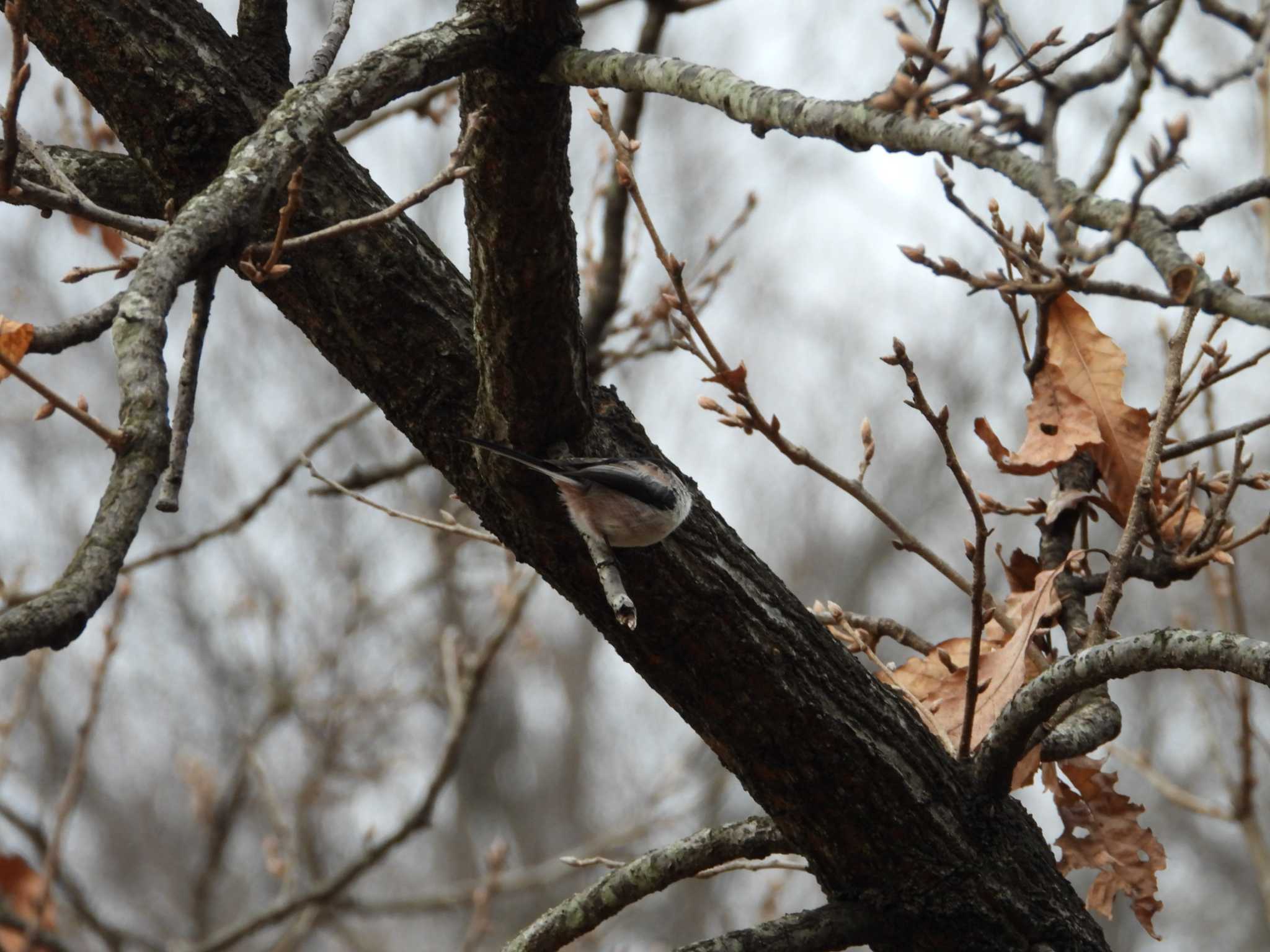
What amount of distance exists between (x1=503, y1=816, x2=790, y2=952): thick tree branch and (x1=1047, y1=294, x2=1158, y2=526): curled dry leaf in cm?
107

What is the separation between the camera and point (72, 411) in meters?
1.30

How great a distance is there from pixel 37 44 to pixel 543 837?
35.9 ft

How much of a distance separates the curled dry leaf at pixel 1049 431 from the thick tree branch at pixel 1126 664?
621 mm

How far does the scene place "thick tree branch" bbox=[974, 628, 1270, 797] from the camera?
176cm

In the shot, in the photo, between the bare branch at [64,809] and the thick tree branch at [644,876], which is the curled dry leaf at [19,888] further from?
the thick tree branch at [644,876]

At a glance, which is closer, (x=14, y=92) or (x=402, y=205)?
(x=14, y=92)

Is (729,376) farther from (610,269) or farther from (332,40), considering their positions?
(610,269)

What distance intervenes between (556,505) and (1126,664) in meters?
0.94

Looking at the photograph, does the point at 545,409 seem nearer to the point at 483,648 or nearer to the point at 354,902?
the point at 483,648

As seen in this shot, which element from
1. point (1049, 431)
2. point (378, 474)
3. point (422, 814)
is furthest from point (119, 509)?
point (422, 814)

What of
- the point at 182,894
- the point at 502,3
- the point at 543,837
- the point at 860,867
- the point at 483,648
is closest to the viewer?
the point at 502,3

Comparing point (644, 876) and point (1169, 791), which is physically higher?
point (1169, 791)

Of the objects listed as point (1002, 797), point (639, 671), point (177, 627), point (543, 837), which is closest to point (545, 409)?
point (639, 671)

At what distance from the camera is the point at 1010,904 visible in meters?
2.13
